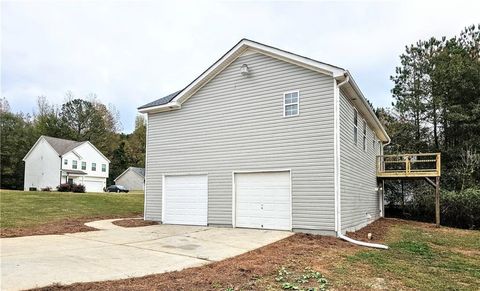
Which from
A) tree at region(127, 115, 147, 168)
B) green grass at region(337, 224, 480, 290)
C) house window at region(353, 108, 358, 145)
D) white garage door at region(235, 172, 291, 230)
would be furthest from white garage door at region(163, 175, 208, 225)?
tree at region(127, 115, 147, 168)

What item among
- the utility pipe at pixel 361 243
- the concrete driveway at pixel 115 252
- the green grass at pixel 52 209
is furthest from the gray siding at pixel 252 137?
the green grass at pixel 52 209

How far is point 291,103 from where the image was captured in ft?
39.7

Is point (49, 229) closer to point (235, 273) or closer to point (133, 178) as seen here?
point (235, 273)

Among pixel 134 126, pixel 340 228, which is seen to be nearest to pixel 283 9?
pixel 340 228

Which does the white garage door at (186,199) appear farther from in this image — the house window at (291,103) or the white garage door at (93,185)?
the white garage door at (93,185)

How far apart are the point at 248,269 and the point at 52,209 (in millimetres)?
14271

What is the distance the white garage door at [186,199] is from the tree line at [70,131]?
41.5 meters

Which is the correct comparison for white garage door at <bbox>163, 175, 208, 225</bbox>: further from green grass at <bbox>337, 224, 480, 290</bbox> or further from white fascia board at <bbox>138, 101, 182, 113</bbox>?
green grass at <bbox>337, 224, 480, 290</bbox>

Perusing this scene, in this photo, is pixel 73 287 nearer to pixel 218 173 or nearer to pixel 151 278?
pixel 151 278

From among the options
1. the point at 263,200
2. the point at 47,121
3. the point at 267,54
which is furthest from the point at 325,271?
the point at 47,121

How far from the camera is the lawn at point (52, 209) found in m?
13.9

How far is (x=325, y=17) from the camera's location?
1429cm

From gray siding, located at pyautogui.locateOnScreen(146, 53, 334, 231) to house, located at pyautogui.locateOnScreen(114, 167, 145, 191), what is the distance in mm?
42290

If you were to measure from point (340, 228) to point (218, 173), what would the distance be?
4.79 metres
